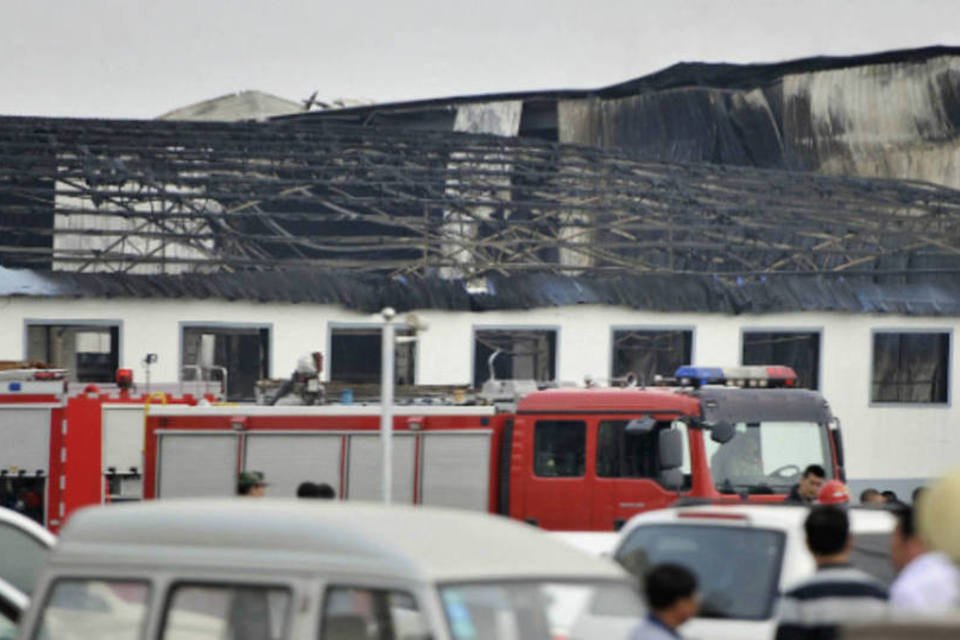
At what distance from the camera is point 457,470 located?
2117 cm

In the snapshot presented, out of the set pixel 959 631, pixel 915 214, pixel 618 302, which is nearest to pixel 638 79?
pixel 915 214

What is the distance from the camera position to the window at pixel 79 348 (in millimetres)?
33594

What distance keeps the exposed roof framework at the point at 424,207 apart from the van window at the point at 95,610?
28.3 metres

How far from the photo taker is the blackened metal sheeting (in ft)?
111


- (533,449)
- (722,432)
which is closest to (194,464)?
(533,449)

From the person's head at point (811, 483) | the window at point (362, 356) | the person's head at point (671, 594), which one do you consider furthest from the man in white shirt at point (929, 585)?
the window at point (362, 356)

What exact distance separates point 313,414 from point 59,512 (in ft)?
9.66

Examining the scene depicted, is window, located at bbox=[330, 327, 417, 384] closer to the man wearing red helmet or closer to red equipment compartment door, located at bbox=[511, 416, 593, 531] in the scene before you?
red equipment compartment door, located at bbox=[511, 416, 593, 531]

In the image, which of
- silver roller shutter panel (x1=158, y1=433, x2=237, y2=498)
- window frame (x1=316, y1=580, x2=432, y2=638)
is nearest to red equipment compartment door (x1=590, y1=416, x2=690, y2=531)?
silver roller shutter panel (x1=158, y1=433, x2=237, y2=498)

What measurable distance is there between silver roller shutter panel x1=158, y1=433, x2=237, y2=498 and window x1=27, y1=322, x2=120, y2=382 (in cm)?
1258

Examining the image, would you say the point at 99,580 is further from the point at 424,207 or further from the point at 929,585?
the point at 424,207

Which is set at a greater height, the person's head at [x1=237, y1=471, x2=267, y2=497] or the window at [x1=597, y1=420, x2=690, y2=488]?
the person's head at [x1=237, y1=471, x2=267, y2=497]

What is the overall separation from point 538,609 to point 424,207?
32.3 m

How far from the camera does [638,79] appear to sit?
52125mm
